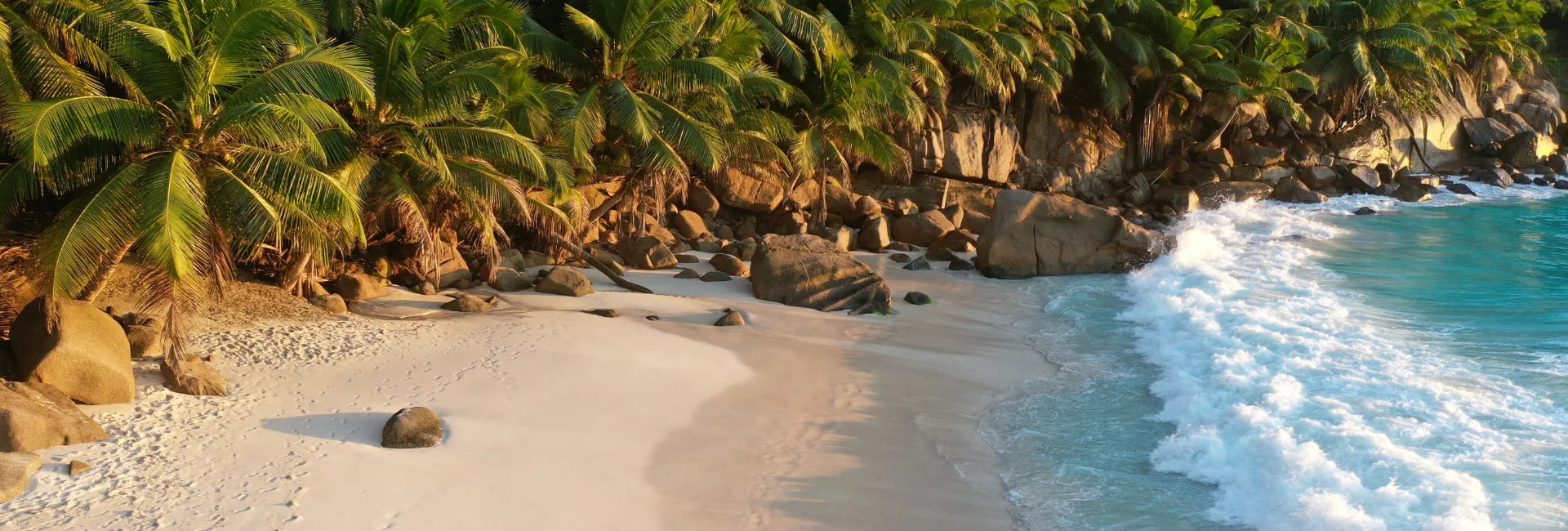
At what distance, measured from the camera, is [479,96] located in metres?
13.6

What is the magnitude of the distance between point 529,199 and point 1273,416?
392 inches

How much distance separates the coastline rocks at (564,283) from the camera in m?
15.0

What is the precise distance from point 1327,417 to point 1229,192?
2195 centimetres

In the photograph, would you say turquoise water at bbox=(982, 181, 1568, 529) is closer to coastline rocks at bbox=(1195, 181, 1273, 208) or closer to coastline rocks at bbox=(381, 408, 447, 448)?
coastline rocks at bbox=(381, 408, 447, 448)

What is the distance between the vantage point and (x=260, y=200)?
9.54 meters

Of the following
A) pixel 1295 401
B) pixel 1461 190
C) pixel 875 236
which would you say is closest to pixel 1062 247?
pixel 875 236

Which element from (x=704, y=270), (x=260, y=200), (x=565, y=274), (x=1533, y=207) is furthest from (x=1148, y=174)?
(x=260, y=200)

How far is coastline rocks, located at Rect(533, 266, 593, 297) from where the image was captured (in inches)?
590

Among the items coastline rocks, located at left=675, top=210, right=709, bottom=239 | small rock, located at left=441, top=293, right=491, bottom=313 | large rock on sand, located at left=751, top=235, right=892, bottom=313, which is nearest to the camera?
small rock, located at left=441, top=293, right=491, bottom=313

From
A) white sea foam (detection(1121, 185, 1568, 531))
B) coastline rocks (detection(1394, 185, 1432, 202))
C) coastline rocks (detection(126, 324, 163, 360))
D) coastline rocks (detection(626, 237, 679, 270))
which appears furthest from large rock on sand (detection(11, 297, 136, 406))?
coastline rocks (detection(1394, 185, 1432, 202))

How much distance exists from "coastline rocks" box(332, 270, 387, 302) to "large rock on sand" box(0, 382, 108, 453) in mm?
5009

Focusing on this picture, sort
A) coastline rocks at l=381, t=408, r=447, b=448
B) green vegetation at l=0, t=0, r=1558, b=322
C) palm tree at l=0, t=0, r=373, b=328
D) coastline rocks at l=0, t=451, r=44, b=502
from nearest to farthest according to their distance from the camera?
coastline rocks at l=0, t=451, r=44, b=502, coastline rocks at l=381, t=408, r=447, b=448, palm tree at l=0, t=0, r=373, b=328, green vegetation at l=0, t=0, r=1558, b=322

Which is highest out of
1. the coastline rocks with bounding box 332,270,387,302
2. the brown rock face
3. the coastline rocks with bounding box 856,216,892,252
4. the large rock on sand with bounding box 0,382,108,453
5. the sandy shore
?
the brown rock face

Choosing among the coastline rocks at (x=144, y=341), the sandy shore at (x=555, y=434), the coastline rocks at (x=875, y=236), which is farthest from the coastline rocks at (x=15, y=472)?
the coastline rocks at (x=875, y=236)
